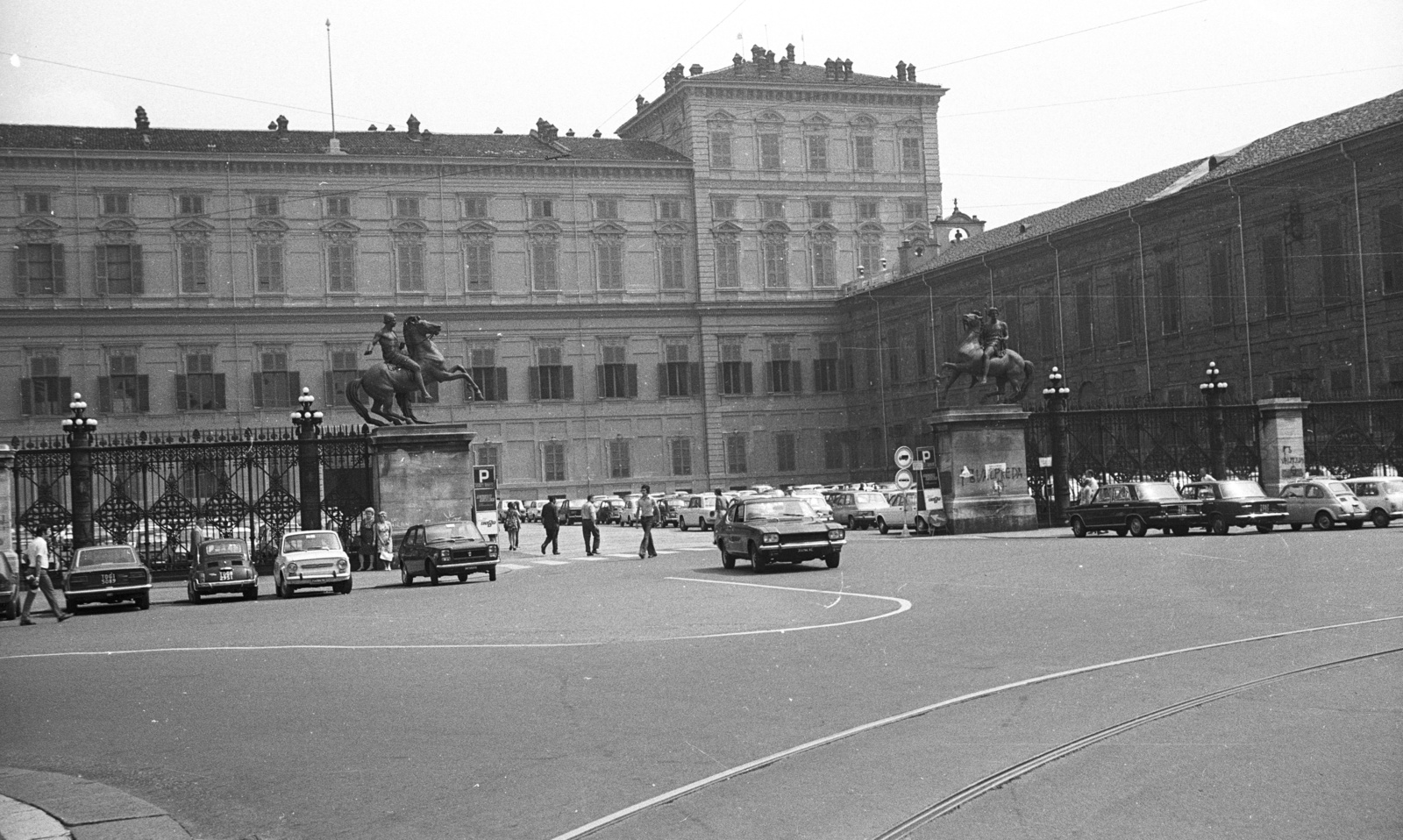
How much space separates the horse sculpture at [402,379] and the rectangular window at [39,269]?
3605 centimetres

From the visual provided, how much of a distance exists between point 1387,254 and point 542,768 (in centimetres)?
4375

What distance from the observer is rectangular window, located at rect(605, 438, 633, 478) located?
7569cm

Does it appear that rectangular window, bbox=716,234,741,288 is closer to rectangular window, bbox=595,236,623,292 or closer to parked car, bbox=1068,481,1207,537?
rectangular window, bbox=595,236,623,292

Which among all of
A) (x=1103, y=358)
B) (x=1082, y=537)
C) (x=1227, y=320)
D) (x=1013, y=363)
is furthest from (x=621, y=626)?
(x=1103, y=358)

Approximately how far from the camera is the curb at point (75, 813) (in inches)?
334

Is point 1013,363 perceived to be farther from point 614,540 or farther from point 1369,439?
point 614,540

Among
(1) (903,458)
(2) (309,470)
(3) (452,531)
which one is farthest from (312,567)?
(1) (903,458)

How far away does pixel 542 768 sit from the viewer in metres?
9.57

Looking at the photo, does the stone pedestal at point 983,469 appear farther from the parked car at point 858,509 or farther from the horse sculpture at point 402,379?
the horse sculpture at point 402,379

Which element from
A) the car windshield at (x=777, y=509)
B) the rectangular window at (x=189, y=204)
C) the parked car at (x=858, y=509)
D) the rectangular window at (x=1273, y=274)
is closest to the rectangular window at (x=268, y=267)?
the rectangular window at (x=189, y=204)

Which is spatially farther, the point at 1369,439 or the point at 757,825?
the point at 1369,439

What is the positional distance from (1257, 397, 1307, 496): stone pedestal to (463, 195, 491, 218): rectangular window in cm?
4188

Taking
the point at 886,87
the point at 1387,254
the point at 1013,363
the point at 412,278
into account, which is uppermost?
the point at 886,87

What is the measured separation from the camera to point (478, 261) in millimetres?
73750
